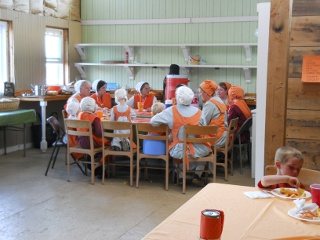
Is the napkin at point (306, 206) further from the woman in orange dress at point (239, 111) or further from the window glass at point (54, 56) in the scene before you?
the window glass at point (54, 56)

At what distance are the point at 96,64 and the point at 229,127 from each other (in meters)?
4.06

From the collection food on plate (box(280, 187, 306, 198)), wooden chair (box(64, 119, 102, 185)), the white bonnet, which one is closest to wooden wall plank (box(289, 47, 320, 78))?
food on plate (box(280, 187, 306, 198))

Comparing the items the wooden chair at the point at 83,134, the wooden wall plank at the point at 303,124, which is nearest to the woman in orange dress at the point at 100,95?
the wooden chair at the point at 83,134

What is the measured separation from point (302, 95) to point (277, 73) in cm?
24

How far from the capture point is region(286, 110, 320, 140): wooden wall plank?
318 cm

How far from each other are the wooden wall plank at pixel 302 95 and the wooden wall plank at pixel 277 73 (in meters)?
0.04

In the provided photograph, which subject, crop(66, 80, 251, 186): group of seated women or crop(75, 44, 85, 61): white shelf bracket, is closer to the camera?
crop(66, 80, 251, 186): group of seated women

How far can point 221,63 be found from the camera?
829cm

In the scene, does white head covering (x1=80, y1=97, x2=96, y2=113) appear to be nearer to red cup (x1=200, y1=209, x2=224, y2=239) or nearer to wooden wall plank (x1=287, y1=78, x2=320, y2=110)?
wooden wall plank (x1=287, y1=78, x2=320, y2=110)

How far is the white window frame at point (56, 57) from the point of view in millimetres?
8609

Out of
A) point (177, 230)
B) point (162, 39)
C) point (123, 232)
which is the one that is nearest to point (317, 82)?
point (177, 230)

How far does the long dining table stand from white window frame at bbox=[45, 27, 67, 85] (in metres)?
6.78

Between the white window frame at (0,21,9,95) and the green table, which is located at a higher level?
the white window frame at (0,21,9,95)

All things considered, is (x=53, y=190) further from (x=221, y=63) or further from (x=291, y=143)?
(x=221, y=63)
